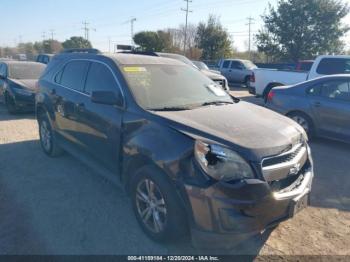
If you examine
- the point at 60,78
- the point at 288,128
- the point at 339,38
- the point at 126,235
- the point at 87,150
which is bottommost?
the point at 126,235

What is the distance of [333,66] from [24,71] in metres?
10.1

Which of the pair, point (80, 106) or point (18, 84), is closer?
point (80, 106)

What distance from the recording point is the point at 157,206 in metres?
3.17

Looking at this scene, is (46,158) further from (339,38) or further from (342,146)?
(339,38)

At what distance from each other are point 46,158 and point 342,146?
6030 mm

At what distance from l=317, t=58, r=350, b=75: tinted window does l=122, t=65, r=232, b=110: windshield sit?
7.26 m

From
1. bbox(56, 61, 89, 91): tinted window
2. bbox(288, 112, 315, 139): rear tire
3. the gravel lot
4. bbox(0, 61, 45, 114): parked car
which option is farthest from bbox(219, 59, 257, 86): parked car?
bbox(56, 61, 89, 91): tinted window

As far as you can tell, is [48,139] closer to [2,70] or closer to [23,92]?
[23,92]

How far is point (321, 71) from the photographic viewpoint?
34.0ft

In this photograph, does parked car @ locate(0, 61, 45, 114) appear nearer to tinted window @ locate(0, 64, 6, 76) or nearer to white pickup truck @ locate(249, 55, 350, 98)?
tinted window @ locate(0, 64, 6, 76)

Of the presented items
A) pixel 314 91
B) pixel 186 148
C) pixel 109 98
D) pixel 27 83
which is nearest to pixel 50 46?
pixel 27 83

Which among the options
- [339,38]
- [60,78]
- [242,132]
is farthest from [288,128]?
[339,38]

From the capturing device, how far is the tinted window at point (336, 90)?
6.51 metres

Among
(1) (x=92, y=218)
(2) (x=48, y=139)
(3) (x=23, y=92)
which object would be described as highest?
(3) (x=23, y=92)
